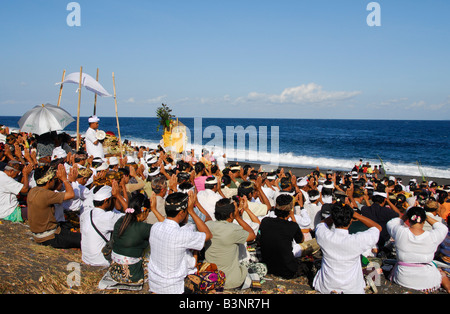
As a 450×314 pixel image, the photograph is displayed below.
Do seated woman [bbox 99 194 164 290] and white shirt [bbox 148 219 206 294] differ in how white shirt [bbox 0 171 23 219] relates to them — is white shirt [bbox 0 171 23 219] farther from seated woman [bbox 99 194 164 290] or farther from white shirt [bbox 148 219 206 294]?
white shirt [bbox 148 219 206 294]

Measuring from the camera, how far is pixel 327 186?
7.60 m

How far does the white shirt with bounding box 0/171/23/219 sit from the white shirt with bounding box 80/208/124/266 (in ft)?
5.96

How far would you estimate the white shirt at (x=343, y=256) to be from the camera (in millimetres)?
4105

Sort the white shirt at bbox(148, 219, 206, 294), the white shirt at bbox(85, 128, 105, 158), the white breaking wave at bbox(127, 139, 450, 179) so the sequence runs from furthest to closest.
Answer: the white breaking wave at bbox(127, 139, 450, 179)
the white shirt at bbox(85, 128, 105, 158)
the white shirt at bbox(148, 219, 206, 294)

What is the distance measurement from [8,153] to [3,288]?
Answer: 4.89 m

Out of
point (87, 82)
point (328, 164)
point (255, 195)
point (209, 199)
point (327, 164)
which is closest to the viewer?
point (209, 199)

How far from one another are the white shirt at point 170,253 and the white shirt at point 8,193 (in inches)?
134

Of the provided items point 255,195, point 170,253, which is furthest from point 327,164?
point 170,253

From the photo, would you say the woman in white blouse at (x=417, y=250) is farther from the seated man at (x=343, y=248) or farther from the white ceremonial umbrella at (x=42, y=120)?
the white ceremonial umbrella at (x=42, y=120)

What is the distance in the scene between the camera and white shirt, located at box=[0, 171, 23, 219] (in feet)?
19.0

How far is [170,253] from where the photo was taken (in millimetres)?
3814

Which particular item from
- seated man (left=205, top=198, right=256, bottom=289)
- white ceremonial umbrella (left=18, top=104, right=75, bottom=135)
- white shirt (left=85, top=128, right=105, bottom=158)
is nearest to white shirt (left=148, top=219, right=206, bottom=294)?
seated man (left=205, top=198, right=256, bottom=289)

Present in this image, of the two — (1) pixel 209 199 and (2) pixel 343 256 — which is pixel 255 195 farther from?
(2) pixel 343 256

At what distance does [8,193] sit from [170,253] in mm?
4072
